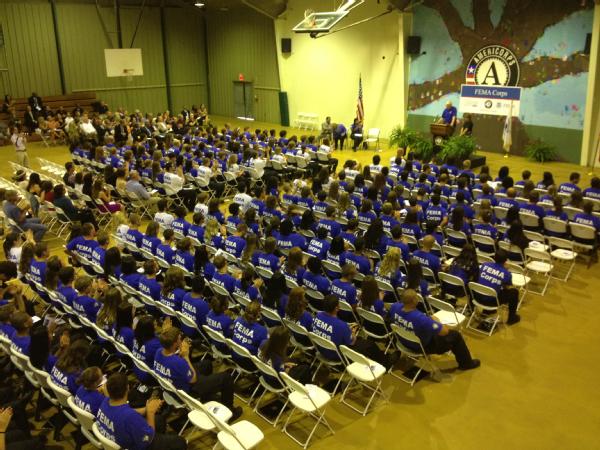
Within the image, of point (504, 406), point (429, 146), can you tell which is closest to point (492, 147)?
point (429, 146)

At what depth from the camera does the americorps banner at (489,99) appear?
17.4 meters

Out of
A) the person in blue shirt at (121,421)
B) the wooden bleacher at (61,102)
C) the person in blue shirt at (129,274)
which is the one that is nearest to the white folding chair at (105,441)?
the person in blue shirt at (121,421)

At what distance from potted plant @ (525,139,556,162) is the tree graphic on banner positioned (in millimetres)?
1903

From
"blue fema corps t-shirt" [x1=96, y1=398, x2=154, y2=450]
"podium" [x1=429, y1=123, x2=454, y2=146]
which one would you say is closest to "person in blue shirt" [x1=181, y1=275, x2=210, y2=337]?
"blue fema corps t-shirt" [x1=96, y1=398, x2=154, y2=450]

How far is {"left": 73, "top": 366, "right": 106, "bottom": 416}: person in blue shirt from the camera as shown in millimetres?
4586

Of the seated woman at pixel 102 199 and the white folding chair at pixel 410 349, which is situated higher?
the seated woman at pixel 102 199

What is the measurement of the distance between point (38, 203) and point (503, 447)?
977cm

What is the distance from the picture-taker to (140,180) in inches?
510

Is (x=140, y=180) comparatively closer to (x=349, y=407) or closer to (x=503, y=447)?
(x=349, y=407)

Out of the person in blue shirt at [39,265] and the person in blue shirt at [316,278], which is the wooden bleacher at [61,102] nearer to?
the person in blue shirt at [39,265]

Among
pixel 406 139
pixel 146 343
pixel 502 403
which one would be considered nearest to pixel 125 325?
pixel 146 343

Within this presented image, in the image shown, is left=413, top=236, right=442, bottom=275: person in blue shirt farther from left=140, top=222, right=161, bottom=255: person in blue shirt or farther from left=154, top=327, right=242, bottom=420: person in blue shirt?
left=140, top=222, right=161, bottom=255: person in blue shirt

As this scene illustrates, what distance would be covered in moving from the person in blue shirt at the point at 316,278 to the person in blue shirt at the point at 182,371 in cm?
192

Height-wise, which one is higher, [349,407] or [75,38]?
[75,38]
